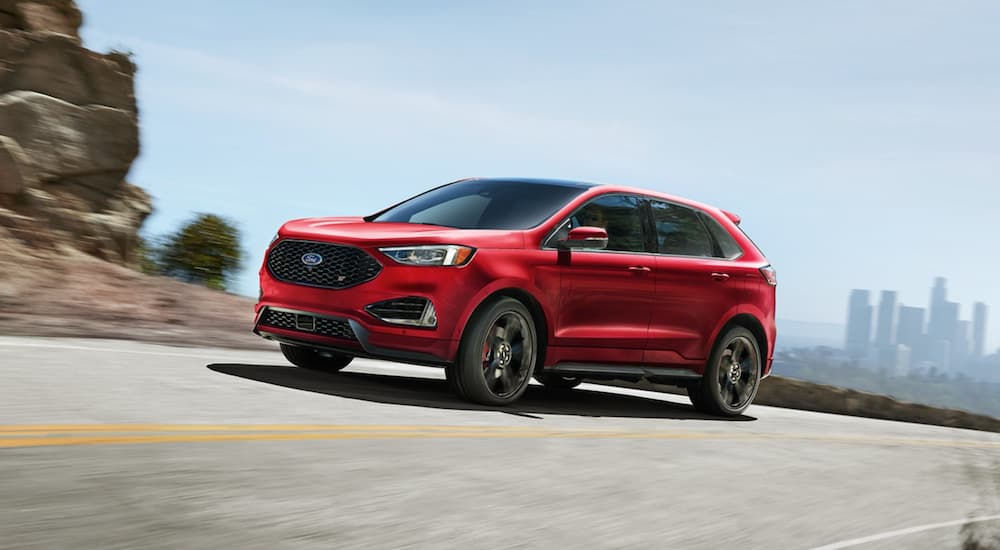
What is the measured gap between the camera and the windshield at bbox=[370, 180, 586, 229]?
373 inches

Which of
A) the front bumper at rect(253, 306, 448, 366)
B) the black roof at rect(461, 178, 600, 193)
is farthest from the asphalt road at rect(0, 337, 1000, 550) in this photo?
the black roof at rect(461, 178, 600, 193)

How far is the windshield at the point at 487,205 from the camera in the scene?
373 inches

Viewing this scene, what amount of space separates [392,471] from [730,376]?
18.6ft

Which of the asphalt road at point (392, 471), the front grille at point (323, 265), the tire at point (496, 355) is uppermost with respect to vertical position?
the front grille at point (323, 265)

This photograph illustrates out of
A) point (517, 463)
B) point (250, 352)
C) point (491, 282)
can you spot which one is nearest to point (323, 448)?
point (517, 463)

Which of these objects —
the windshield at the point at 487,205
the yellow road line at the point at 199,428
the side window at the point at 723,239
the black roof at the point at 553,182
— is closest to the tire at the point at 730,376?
the side window at the point at 723,239

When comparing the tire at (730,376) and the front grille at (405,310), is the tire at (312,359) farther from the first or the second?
the tire at (730,376)

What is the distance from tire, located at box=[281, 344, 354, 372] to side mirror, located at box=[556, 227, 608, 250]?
2.24m

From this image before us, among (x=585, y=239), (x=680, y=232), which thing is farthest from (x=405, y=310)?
(x=680, y=232)

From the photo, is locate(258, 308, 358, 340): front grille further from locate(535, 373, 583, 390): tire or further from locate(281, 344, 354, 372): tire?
locate(535, 373, 583, 390): tire

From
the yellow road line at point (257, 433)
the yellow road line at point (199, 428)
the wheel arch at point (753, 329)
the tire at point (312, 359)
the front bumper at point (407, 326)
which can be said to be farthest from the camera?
the wheel arch at point (753, 329)

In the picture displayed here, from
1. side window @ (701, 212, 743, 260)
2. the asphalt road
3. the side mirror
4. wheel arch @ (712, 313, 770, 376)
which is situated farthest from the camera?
side window @ (701, 212, 743, 260)

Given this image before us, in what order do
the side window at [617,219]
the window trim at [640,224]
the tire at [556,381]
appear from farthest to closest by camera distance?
1. the tire at [556,381]
2. the side window at [617,219]
3. the window trim at [640,224]

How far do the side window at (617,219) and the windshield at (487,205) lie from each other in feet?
0.58
